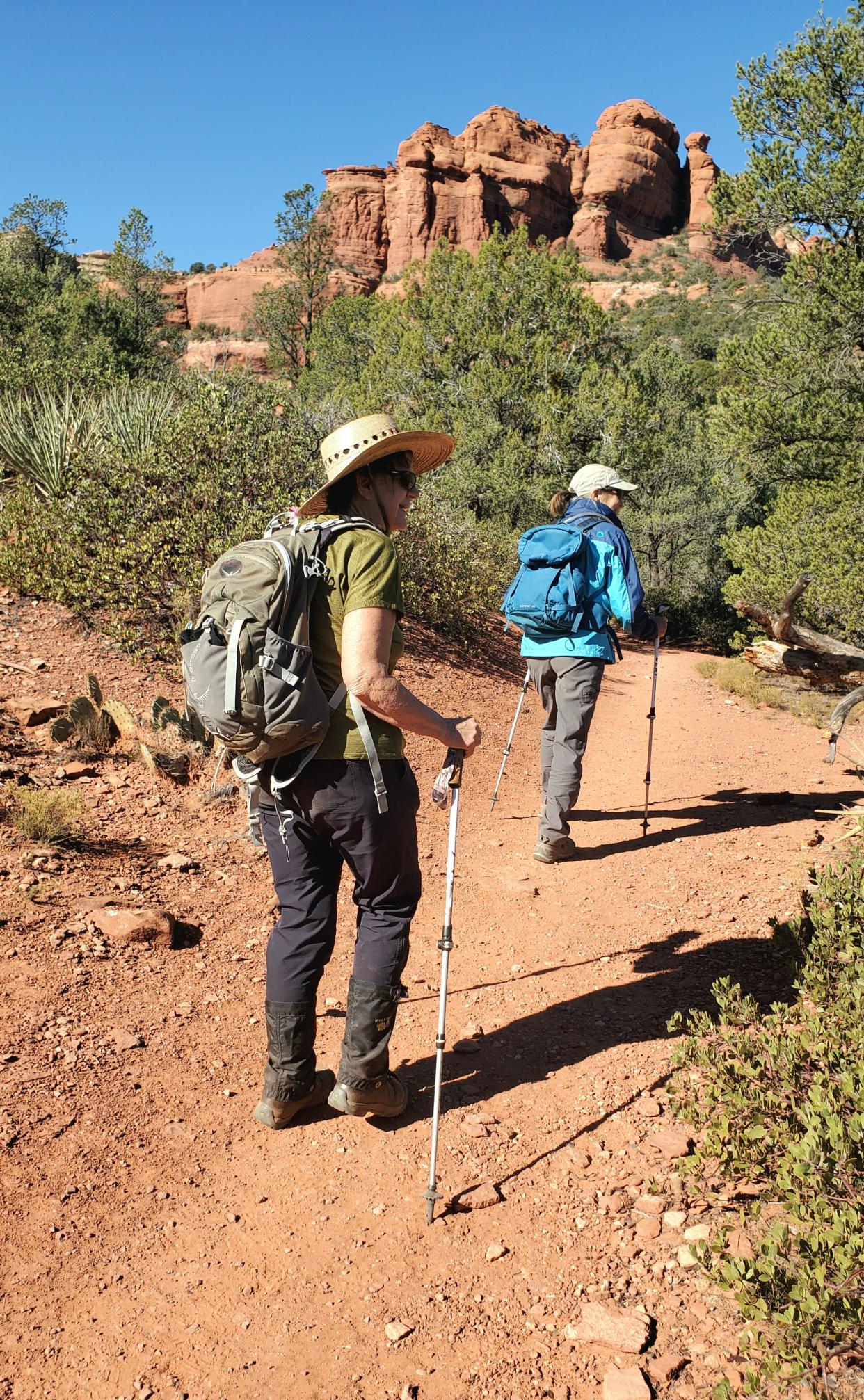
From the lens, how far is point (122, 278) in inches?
1342

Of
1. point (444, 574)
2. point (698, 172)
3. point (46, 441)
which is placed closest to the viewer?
point (46, 441)

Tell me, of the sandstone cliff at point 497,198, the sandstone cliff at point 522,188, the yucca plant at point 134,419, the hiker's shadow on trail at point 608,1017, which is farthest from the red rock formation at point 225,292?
the hiker's shadow on trail at point 608,1017

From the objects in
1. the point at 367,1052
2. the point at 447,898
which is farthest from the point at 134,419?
the point at 367,1052

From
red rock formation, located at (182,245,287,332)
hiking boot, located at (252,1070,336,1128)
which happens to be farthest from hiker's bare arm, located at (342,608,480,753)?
red rock formation, located at (182,245,287,332)

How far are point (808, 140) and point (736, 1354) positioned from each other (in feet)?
40.5

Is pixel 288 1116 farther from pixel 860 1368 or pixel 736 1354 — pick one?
pixel 860 1368

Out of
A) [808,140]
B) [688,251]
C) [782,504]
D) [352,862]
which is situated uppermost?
[688,251]

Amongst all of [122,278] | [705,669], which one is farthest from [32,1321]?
[122,278]

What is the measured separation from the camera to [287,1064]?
290 centimetres

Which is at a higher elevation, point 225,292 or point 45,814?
point 225,292

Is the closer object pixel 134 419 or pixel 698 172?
pixel 134 419

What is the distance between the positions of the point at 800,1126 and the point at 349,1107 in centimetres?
135

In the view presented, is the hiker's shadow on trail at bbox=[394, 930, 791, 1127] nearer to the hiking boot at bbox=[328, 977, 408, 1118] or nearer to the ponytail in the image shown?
the hiking boot at bbox=[328, 977, 408, 1118]

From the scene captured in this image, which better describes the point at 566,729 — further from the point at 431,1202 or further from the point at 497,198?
the point at 497,198
